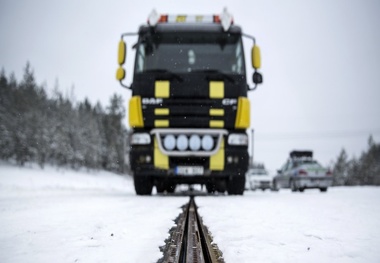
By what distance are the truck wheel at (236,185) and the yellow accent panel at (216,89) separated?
2026mm

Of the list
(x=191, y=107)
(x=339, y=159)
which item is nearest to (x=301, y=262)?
(x=191, y=107)

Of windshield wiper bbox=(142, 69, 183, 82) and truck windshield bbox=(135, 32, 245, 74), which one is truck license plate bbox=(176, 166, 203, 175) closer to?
windshield wiper bbox=(142, 69, 183, 82)

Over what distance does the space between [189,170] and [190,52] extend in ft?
8.34

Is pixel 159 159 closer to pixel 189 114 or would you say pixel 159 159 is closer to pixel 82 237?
pixel 189 114

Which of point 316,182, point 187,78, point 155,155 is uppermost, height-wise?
point 187,78

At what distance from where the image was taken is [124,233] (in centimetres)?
288

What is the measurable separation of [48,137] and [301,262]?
156 feet

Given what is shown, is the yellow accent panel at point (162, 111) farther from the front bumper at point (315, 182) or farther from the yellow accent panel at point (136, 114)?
the front bumper at point (315, 182)

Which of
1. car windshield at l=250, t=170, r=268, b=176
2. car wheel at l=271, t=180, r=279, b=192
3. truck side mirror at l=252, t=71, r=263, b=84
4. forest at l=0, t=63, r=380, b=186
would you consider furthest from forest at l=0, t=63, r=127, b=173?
truck side mirror at l=252, t=71, r=263, b=84

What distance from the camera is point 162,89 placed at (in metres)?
7.00

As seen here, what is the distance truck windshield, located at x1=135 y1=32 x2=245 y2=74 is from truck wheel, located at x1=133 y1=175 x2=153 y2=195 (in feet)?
7.73

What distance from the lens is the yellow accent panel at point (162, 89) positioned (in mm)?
6980

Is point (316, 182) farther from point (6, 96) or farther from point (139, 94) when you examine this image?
point (6, 96)

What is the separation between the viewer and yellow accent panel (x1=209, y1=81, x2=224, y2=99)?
6982 millimetres
